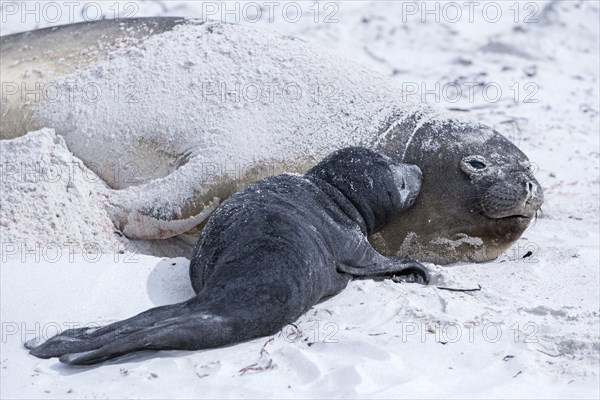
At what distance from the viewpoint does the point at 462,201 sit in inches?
173

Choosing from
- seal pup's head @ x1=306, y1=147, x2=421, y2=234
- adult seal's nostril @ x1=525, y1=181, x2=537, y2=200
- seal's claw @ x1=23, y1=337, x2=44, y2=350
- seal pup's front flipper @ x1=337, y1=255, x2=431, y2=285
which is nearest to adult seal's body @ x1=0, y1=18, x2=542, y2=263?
adult seal's nostril @ x1=525, y1=181, x2=537, y2=200

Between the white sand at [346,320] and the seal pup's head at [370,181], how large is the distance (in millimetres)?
368

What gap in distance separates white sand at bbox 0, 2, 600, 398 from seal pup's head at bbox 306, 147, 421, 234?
368 mm

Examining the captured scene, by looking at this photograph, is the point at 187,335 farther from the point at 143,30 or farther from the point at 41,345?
the point at 143,30

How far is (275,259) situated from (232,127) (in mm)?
1361

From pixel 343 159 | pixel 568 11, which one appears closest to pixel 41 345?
pixel 343 159

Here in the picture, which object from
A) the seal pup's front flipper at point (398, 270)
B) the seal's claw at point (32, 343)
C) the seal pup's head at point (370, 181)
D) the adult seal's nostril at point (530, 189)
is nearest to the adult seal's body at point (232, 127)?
the adult seal's nostril at point (530, 189)

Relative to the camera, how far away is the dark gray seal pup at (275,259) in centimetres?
311

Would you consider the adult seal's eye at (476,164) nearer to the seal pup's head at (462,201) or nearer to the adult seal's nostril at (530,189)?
the seal pup's head at (462,201)

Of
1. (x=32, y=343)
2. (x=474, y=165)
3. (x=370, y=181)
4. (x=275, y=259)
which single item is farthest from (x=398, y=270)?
(x=32, y=343)

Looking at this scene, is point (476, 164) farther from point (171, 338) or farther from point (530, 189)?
point (171, 338)

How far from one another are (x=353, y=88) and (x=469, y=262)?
40.0 inches

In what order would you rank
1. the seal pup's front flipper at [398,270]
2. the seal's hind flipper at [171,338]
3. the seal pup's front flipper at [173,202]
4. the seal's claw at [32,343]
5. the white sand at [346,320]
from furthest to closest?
1. the seal pup's front flipper at [173,202]
2. the seal pup's front flipper at [398,270]
3. the seal's claw at [32,343]
4. the seal's hind flipper at [171,338]
5. the white sand at [346,320]

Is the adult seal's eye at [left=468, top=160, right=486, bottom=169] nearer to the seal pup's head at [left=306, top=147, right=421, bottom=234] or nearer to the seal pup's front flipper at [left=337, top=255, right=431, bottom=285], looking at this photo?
the seal pup's head at [left=306, top=147, right=421, bottom=234]
